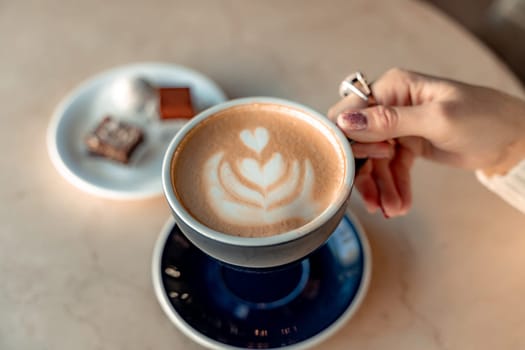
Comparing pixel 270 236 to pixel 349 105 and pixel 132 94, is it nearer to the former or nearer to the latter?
pixel 349 105

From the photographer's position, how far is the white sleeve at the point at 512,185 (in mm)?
808

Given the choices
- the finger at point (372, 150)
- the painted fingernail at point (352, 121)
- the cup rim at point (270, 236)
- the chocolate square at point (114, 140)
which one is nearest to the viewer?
the cup rim at point (270, 236)

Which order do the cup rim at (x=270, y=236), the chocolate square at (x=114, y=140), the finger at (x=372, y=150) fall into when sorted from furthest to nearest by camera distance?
the chocolate square at (x=114, y=140)
the finger at (x=372, y=150)
the cup rim at (x=270, y=236)

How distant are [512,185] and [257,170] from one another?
43cm

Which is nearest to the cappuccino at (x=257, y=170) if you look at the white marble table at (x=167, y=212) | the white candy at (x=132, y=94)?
the white marble table at (x=167, y=212)

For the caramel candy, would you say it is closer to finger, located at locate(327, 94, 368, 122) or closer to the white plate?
the white plate

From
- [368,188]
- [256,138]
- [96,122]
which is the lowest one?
[96,122]

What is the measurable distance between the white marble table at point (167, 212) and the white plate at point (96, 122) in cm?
2

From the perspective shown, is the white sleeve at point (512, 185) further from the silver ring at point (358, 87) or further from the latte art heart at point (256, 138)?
the latte art heart at point (256, 138)

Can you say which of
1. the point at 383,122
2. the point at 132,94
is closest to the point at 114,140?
the point at 132,94

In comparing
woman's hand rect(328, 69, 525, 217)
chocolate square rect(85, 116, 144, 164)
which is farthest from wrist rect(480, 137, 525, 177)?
chocolate square rect(85, 116, 144, 164)

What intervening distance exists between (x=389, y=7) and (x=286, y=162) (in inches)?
23.3

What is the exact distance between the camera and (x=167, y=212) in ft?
2.72

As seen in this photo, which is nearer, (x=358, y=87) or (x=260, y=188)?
(x=260, y=188)
